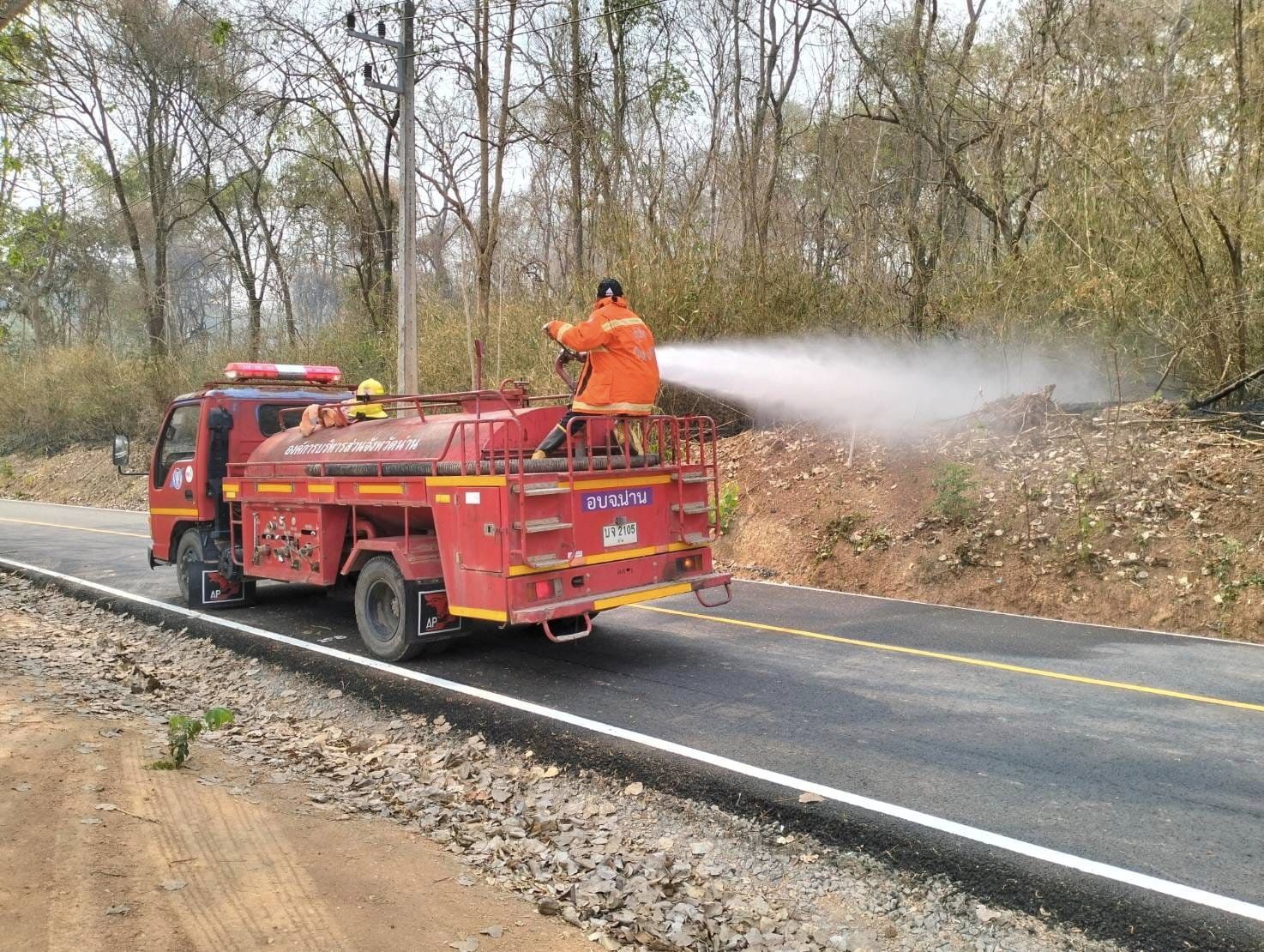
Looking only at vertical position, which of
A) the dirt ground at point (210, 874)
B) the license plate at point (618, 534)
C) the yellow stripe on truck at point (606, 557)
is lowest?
the dirt ground at point (210, 874)

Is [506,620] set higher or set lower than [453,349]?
lower

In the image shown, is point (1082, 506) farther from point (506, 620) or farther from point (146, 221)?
point (146, 221)

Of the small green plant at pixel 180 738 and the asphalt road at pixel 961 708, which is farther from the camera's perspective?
the small green plant at pixel 180 738

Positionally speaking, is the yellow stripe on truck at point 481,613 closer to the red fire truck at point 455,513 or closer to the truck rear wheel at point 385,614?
the red fire truck at point 455,513

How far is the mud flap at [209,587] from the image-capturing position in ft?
31.0

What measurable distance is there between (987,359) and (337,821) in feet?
37.5

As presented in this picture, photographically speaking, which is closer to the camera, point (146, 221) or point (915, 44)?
point (915, 44)

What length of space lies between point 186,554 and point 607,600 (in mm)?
5628

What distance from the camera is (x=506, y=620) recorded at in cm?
614

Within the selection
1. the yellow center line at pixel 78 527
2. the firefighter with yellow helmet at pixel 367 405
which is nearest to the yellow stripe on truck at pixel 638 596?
the firefighter with yellow helmet at pixel 367 405

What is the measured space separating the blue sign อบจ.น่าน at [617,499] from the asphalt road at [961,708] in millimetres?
1253

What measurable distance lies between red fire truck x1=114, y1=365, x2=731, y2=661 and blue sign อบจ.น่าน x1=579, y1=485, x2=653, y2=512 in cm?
1

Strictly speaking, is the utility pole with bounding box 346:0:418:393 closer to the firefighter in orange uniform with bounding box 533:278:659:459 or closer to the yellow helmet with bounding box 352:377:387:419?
the yellow helmet with bounding box 352:377:387:419

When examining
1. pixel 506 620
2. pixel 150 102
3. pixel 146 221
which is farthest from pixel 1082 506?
pixel 146 221
